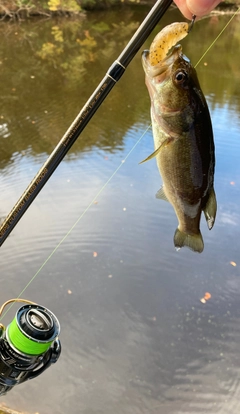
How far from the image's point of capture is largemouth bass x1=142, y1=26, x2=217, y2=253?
1088 millimetres

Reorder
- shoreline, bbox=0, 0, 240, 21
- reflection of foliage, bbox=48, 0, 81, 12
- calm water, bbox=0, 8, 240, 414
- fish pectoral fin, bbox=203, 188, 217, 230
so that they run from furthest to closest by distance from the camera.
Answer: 1. reflection of foliage, bbox=48, 0, 81, 12
2. shoreline, bbox=0, 0, 240, 21
3. calm water, bbox=0, 8, 240, 414
4. fish pectoral fin, bbox=203, 188, 217, 230

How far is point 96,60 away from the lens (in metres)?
8.52

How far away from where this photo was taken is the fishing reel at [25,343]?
1.15 metres

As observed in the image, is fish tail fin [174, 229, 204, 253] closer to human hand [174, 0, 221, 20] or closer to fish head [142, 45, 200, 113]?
fish head [142, 45, 200, 113]

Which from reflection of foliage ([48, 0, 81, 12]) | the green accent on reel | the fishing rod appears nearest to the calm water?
the green accent on reel

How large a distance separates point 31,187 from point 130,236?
240cm

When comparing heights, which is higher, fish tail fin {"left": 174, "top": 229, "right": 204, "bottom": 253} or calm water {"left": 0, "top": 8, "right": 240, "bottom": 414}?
fish tail fin {"left": 174, "top": 229, "right": 204, "bottom": 253}

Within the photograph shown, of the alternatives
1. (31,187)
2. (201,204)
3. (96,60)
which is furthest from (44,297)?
(96,60)

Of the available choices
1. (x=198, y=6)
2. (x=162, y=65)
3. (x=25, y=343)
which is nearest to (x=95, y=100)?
(x=162, y=65)

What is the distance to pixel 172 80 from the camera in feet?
3.55

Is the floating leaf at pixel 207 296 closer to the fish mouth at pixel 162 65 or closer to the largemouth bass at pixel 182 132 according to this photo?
the largemouth bass at pixel 182 132

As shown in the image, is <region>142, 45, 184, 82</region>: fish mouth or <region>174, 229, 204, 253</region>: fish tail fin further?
<region>174, 229, 204, 253</region>: fish tail fin

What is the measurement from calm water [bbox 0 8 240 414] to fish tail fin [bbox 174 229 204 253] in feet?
5.44

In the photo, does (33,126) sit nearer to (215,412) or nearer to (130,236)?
(130,236)
